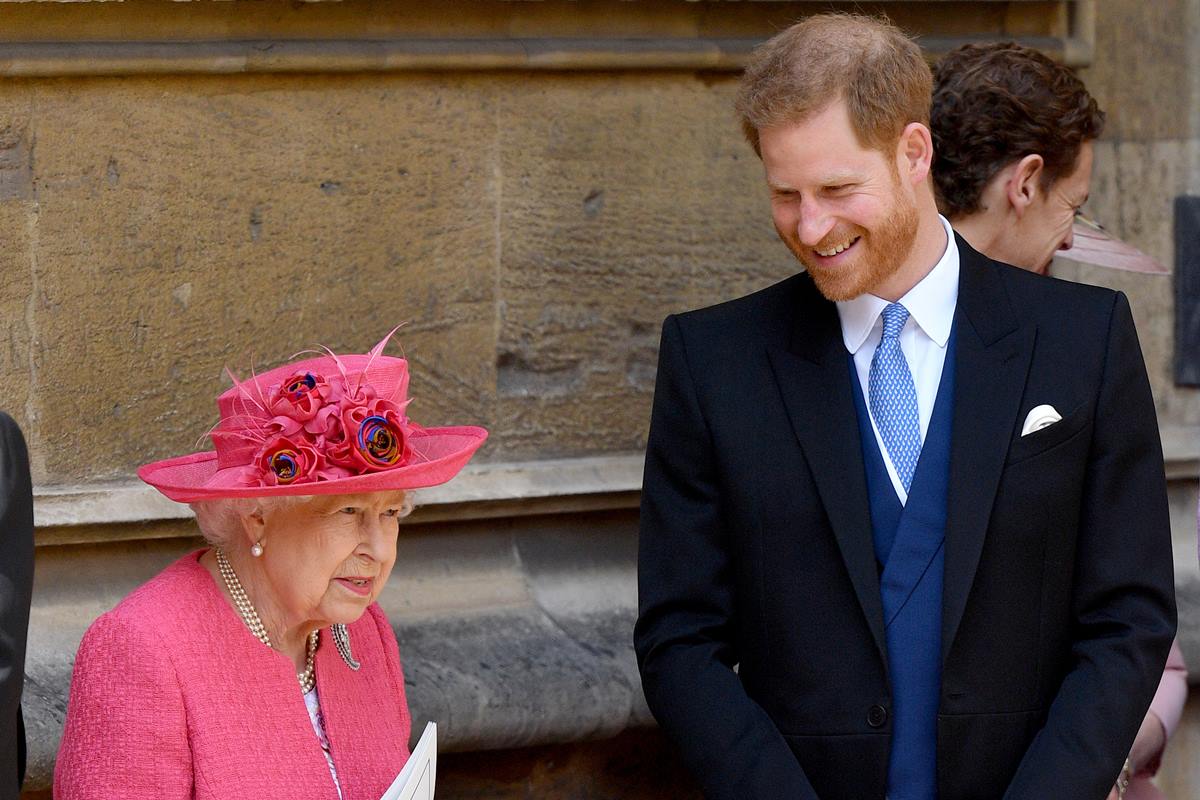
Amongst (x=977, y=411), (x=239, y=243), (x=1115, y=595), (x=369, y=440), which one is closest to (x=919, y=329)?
(x=977, y=411)

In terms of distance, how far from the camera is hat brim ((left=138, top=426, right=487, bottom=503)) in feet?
7.95

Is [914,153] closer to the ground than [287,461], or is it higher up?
higher up

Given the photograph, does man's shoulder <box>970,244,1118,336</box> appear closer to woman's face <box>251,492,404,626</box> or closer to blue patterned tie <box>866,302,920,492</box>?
blue patterned tie <box>866,302,920,492</box>

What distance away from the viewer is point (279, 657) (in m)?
2.54

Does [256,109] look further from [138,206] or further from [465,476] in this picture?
[465,476]

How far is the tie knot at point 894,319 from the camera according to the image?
265 centimetres

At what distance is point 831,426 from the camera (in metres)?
2.60

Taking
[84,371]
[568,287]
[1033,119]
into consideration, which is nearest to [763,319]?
[1033,119]

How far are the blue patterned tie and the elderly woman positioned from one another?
2.07ft

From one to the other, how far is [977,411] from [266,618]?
109cm

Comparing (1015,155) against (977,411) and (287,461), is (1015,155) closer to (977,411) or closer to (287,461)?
(977,411)

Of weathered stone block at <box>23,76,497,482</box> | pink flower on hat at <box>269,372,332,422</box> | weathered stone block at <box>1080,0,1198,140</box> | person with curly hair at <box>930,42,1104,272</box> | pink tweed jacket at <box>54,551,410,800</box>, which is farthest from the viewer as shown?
weathered stone block at <box>1080,0,1198,140</box>

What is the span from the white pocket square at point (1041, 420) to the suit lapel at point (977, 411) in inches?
0.9

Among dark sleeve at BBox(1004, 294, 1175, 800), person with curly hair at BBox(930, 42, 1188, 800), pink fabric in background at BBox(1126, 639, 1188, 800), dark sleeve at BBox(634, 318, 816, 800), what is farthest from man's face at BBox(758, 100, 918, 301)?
pink fabric in background at BBox(1126, 639, 1188, 800)
